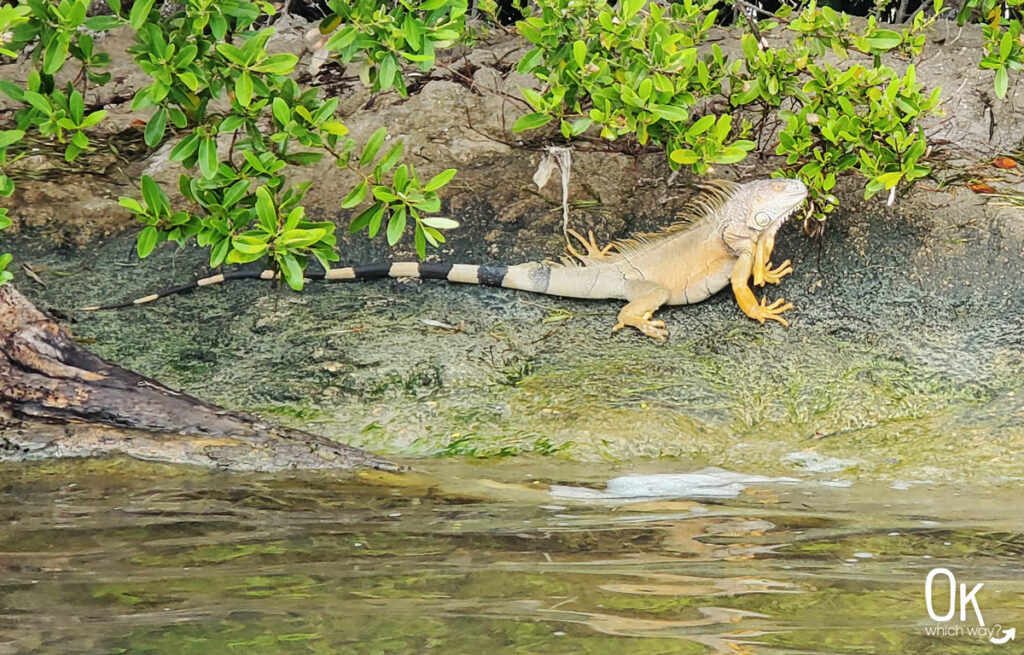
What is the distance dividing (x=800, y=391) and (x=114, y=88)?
461cm

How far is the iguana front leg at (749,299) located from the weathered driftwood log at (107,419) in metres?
2.10

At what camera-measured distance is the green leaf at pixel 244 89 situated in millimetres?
4023

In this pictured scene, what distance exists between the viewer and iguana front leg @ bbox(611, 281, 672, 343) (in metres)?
5.61

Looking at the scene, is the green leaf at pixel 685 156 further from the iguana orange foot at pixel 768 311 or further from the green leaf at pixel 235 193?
the green leaf at pixel 235 193

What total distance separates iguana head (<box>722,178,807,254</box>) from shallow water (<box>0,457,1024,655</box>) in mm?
1569

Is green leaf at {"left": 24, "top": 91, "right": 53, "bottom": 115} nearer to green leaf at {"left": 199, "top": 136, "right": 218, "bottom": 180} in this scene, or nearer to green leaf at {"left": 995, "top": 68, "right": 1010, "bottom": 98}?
green leaf at {"left": 199, "top": 136, "right": 218, "bottom": 180}

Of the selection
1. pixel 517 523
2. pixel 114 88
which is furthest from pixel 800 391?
pixel 114 88

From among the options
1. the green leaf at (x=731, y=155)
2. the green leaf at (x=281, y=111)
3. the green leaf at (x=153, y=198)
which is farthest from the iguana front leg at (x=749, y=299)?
the green leaf at (x=153, y=198)

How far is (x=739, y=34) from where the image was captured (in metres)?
6.86

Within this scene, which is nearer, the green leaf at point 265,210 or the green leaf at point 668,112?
the green leaf at point 265,210

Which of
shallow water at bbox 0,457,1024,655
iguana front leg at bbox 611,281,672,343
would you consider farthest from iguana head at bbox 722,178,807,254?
shallow water at bbox 0,457,1024,655

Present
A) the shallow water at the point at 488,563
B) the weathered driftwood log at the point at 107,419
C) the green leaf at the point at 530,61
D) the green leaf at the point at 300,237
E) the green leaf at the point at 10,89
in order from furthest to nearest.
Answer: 1. the green leaf at the point at 530,61
2. the weathered driftwood log at the point at 107,419
3. the green leaf at the point at 300,237
4. the green leaf at the point at 10,89
5. the shallow water at the point at 488,563

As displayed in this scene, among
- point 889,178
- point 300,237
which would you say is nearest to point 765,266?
point 889,178

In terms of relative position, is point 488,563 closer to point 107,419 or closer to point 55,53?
point 107,419
